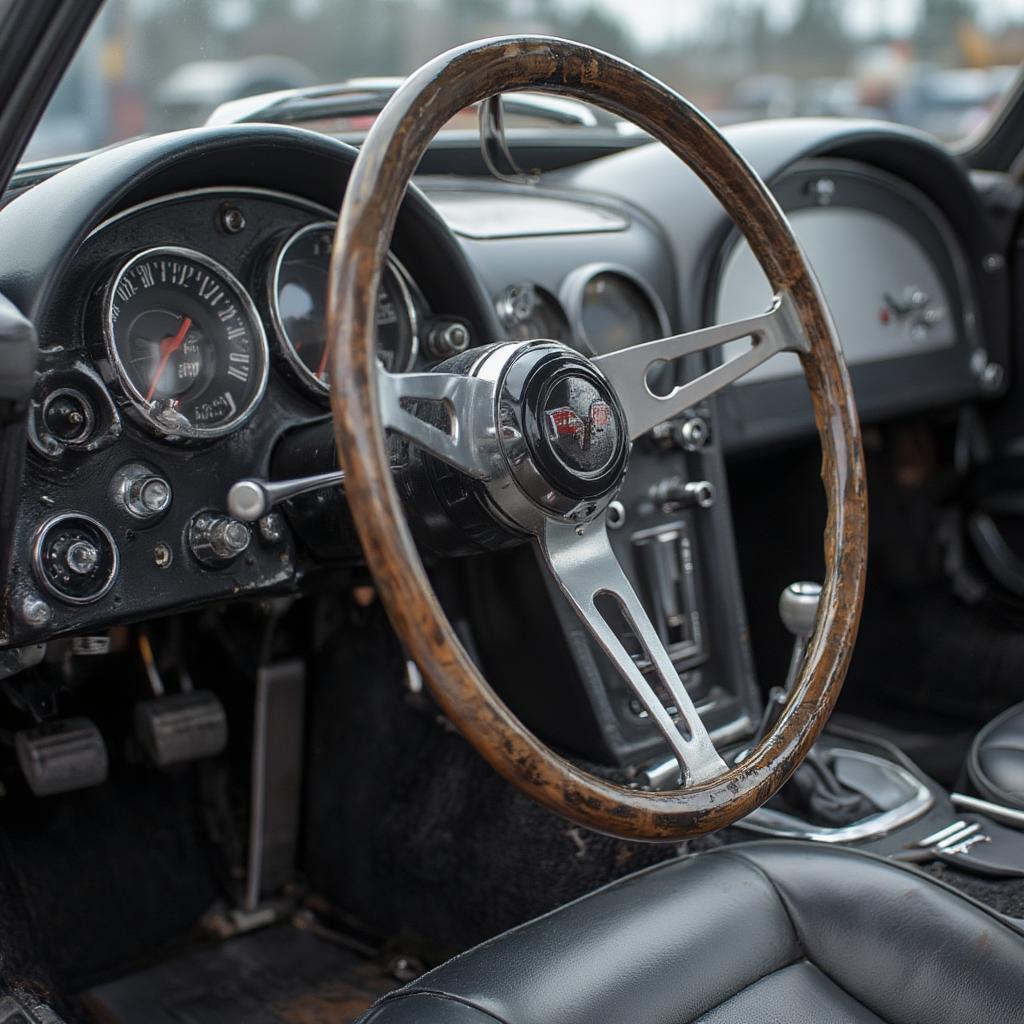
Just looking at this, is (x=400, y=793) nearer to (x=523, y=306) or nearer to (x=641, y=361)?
(x=523, y=306)

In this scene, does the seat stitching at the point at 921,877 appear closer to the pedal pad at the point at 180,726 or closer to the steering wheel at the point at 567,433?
the steering wheel at the point at 567,433

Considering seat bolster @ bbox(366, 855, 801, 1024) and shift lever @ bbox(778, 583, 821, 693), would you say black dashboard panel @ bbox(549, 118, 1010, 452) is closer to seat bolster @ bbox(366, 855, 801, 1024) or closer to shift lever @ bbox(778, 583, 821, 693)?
shift lever @ bbox(778, 583, 821, 693)

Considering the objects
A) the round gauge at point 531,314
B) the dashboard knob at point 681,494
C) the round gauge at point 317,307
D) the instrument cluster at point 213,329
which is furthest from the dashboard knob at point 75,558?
the dashboard knob at point 681,494

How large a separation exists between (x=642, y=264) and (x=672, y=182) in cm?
24

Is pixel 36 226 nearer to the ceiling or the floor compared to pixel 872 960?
nearer to the ceiling

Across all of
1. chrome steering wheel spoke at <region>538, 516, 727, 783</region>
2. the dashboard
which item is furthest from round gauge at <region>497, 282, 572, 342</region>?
chrome steering wheel spoke at <region>538, 516, 727, 783</region>

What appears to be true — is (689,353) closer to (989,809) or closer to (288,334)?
(288,334)

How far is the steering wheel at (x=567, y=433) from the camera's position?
3.50 ft

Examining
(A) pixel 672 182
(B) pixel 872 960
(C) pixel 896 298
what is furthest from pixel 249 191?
(C) pixel 896 298

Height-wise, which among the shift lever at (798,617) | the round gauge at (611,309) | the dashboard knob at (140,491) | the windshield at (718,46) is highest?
the windshield at (718,46)

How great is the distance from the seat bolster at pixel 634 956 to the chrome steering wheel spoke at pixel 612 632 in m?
0.15

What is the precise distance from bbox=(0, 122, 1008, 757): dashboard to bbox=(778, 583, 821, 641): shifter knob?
28 cm

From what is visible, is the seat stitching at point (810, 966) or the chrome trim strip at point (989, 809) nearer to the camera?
the seat stitching at point (810, 966)

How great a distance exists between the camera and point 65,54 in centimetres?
122
